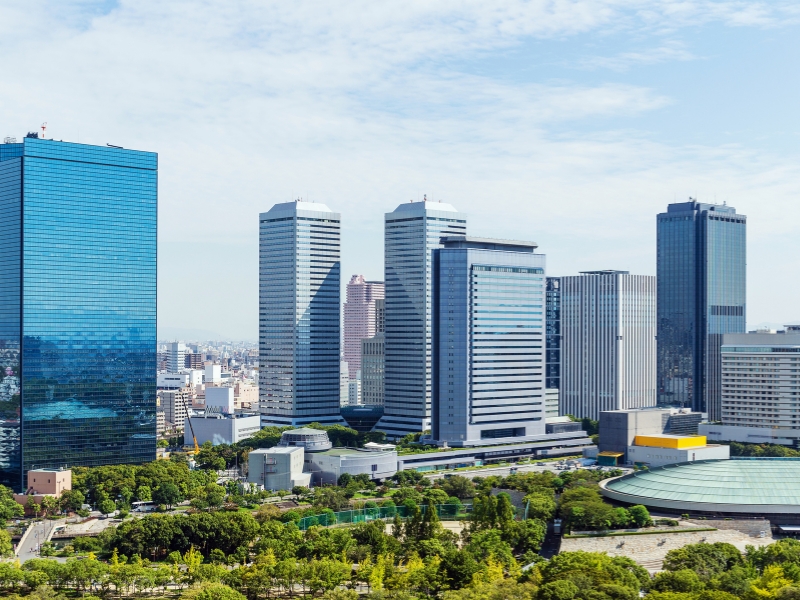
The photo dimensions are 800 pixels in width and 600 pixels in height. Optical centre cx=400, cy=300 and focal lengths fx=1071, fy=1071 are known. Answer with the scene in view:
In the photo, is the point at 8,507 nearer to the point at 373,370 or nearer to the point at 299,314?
the point at 299,314

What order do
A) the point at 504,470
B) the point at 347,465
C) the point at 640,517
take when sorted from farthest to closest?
the point at 504,470
the point at 347,465
the point at 640,517

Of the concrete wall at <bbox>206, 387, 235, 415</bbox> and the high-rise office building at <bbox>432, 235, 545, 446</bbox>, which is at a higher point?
the high-rise office building at <bbox>432, 235, 545, 446</bbox>

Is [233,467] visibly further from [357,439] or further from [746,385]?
[746,385]

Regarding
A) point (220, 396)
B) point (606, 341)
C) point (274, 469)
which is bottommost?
point (274, 469)

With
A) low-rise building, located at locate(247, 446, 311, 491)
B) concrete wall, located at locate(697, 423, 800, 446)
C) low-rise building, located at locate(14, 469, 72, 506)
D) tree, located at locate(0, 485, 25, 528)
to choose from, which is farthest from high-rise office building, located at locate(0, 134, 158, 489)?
concrete wall, located at locate(697, 423, 800, 446)

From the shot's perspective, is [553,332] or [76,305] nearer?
[76,305]

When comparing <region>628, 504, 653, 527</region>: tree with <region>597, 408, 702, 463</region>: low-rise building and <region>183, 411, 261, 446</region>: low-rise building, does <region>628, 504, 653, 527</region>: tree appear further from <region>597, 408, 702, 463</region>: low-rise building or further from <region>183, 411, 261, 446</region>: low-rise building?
<region>183, 411, 261, 446</region>: low-rise building

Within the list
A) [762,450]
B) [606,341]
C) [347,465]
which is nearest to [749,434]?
[762,450]
